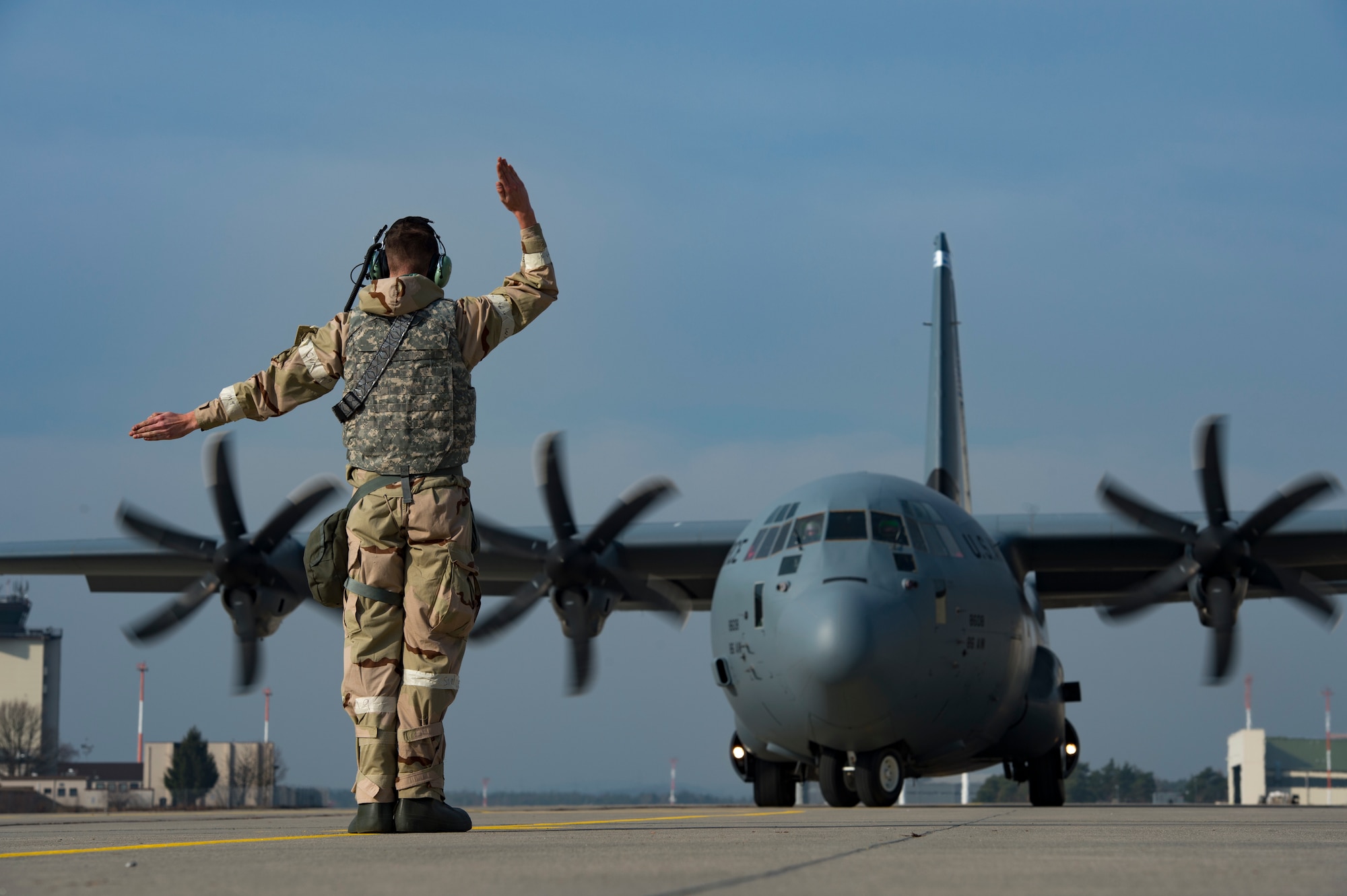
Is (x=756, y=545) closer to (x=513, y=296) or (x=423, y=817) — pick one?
(x=513, y=296)

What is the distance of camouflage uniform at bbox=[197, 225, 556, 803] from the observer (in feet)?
17.6

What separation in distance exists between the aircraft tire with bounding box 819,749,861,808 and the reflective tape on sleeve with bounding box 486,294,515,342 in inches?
320

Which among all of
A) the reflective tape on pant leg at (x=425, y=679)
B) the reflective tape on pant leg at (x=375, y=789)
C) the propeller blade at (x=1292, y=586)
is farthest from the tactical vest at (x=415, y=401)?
the propeller blade at (x=1292, y=586)

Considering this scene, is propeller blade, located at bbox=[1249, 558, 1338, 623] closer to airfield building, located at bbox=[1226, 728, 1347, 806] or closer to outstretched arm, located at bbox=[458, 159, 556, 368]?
outstretched arm, located at bbox=[458, 159, 556, 368]

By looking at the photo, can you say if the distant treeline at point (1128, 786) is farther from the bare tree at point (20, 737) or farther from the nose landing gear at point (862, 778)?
the nose landing gear at point (862, 778)

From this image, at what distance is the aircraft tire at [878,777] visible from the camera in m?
12.8

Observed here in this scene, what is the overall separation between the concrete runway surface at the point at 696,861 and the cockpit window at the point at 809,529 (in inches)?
260

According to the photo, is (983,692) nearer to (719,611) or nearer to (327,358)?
(719,611)

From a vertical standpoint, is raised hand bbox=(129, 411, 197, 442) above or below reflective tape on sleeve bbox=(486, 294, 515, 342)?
below

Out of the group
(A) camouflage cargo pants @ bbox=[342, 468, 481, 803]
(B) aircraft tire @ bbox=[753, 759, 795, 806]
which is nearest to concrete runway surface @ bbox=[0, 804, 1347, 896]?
(A) camouflage cargo pants @ bbox=[342, 468, 481, 803]

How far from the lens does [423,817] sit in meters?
5.34

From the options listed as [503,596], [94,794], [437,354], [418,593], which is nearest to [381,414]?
[437,354]

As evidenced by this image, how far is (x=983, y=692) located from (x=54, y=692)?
299 ft

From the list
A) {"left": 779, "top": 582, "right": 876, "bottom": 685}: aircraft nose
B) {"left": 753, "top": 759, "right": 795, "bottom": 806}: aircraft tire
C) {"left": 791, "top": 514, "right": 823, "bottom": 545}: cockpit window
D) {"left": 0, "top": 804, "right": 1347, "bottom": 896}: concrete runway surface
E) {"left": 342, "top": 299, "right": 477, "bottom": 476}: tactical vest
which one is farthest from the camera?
{"left": 753, "top": 759, "right": 795, "bottom": 806}: aircraft tire
